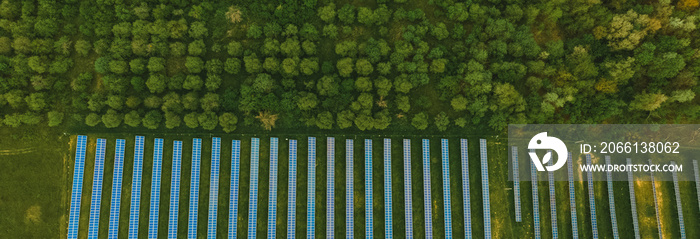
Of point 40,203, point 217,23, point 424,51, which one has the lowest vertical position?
point 40,203

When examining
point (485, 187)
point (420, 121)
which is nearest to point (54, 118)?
point (420, 121)

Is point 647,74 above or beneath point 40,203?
above

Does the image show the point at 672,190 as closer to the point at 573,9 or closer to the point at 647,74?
the point at 647,74

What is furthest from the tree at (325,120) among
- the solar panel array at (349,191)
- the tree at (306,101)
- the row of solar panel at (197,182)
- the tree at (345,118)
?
the solar panel array at (349,191)

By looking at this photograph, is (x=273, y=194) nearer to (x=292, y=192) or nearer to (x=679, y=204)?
(x=292, y=192)

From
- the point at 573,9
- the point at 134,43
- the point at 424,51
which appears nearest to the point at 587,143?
the point at 573,9

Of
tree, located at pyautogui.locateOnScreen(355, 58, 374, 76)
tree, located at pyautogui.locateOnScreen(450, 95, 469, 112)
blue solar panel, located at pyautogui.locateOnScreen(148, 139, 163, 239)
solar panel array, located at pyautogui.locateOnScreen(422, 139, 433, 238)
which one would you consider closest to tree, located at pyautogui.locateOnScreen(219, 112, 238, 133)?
blue solar panel, located at pyautogui.locateOnScreen(148, 139, 163, 239)

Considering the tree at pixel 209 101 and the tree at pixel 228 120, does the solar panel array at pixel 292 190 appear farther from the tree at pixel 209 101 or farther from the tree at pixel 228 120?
the tree at pixel 209 101
